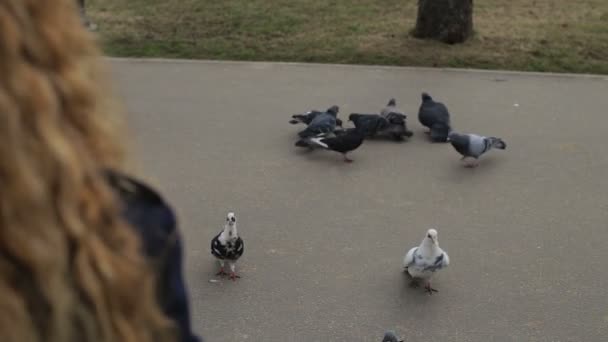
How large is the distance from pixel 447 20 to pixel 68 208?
9972mm

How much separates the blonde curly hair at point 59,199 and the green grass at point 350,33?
355 inches

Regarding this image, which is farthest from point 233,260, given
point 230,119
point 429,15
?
point 429,15

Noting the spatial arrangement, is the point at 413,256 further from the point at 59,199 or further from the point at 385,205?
the point at 59,199

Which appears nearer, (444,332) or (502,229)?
(444,332)

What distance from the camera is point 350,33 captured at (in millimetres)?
11234

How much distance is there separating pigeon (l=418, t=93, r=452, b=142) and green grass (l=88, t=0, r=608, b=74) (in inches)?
105

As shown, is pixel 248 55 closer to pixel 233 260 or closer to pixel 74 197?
pixel 233 260

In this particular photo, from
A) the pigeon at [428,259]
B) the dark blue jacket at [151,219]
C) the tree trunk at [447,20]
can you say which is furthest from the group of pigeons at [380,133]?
the dark blue jacket at [151,219]

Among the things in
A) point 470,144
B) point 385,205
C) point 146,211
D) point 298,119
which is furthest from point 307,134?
point 146,211

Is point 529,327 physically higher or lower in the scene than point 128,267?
lower

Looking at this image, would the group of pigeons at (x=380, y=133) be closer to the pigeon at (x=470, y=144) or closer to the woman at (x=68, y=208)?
the pigeon at (x=470, y=144)

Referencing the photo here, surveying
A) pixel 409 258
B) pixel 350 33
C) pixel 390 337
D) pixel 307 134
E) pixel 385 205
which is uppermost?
pixel 350 33

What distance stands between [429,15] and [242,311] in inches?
281

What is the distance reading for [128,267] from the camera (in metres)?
1.29
